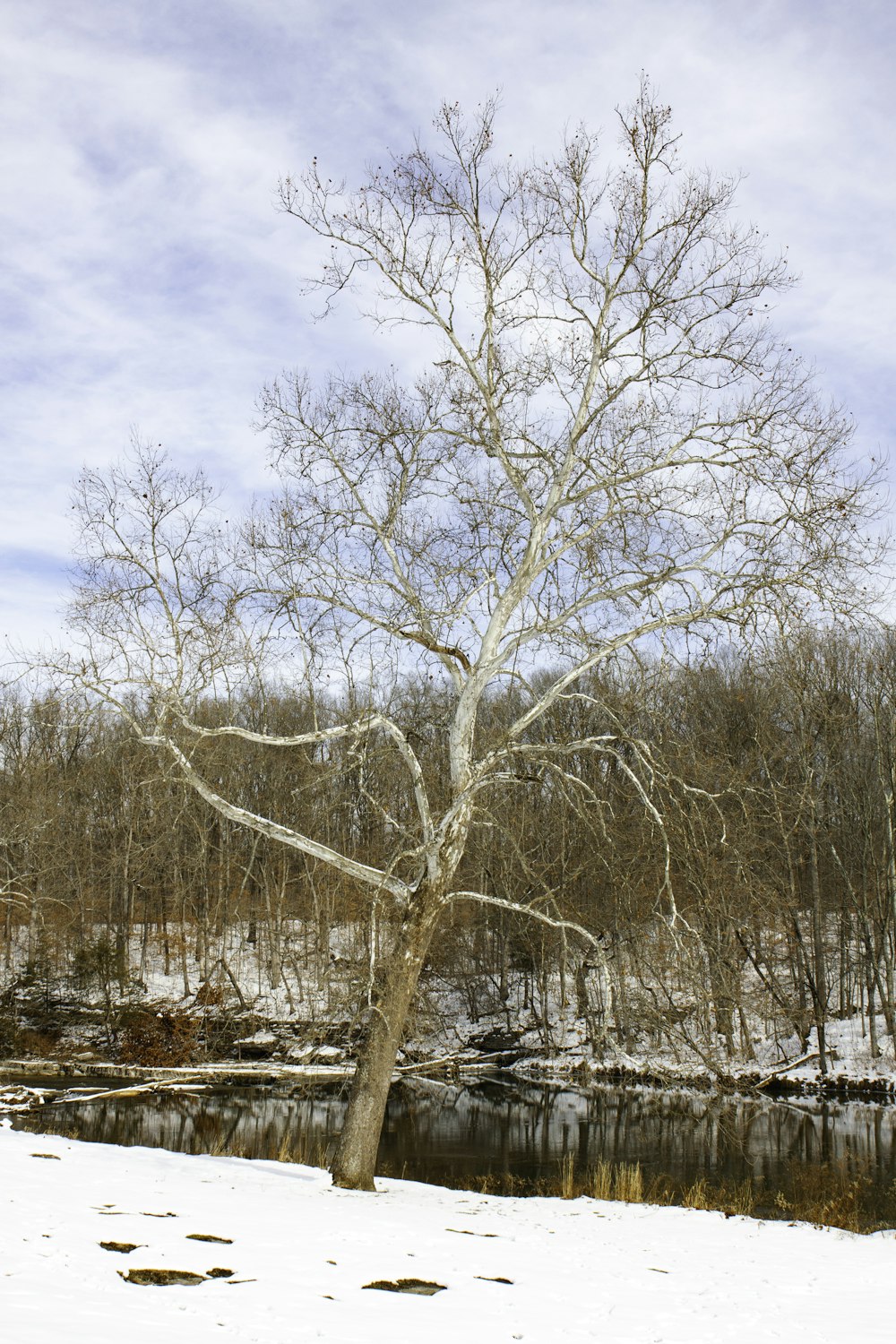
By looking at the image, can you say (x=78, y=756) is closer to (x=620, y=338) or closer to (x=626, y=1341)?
(x=620, y=338)

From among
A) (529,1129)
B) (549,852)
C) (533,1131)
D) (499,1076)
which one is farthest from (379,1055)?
(549,852)

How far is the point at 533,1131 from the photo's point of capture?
20906 mm

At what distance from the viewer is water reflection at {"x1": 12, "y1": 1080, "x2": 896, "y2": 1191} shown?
57.2ft

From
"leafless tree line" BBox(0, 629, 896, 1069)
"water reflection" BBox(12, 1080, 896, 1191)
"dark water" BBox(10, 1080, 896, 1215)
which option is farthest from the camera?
"water reflection" BBox(12, 1080, 896, 1191)

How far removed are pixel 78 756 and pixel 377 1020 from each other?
31612mm

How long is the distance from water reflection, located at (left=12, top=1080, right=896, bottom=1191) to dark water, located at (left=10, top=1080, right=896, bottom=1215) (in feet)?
0.11

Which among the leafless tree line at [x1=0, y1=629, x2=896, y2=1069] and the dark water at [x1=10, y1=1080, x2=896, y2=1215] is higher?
the leafless tree line at [x1=0, y1=629, x2=896, y2=1069]

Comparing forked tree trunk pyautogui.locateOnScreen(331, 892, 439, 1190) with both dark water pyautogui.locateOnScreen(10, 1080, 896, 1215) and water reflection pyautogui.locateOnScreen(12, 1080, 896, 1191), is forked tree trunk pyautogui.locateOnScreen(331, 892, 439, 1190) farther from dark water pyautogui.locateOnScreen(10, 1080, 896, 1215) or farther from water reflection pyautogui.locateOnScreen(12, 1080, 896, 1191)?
water reflection pyautogui.locateOnScreen(12, 1080, 896, 1191)

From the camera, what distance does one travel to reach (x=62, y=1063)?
27172 mm

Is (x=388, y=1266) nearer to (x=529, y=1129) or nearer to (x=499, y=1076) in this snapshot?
(x=529, y=1129)

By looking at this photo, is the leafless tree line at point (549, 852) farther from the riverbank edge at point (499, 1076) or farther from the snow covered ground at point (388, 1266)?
the snow covered ground at point (388, 1266)

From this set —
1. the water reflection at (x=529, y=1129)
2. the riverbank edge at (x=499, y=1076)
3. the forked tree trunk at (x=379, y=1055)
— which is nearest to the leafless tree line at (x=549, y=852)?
the forked tree trunk at (x=379, y=1055)

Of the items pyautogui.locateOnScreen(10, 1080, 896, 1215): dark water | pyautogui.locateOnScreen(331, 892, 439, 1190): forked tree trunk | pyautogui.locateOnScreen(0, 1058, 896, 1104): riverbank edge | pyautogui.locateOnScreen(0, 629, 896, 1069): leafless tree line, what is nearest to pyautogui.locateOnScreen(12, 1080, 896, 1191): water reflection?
pyautogui.locateOnScreen(10, 1080, 896, 1215): dark water

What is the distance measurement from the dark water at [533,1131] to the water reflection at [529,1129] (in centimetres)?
3
